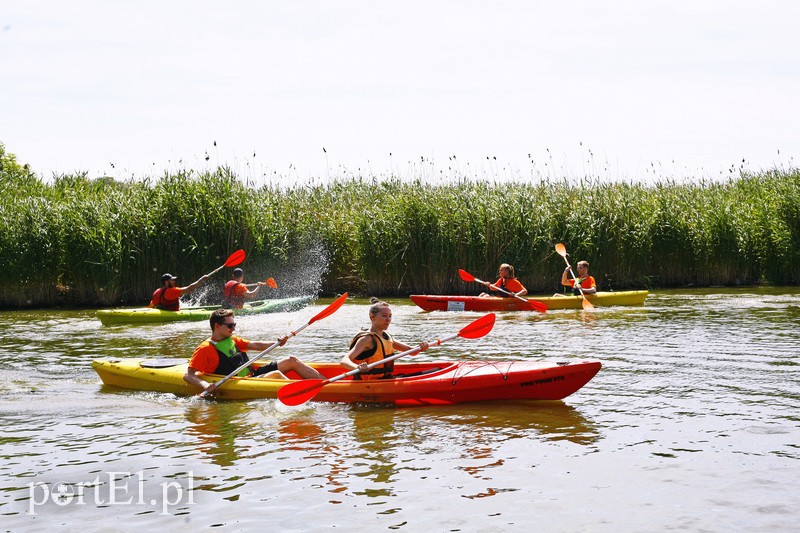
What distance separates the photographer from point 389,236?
16.7 meters

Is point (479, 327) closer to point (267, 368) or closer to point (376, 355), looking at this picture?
point (376, 355)

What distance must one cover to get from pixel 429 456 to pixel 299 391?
154 cm

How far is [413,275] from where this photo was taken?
16.8m

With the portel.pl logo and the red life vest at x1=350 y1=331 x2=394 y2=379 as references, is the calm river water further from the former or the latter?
the red life vest at x1=350 y1=331 x2=394 y2=379

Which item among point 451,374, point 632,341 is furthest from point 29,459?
point 632,341

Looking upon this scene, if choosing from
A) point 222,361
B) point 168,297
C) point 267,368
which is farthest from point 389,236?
point 222,361

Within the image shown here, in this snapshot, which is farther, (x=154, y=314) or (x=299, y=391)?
(x=154, y=314)

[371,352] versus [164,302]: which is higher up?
[164,302]

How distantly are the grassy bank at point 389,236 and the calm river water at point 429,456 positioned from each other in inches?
278

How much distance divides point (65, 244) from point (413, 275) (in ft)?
20.8

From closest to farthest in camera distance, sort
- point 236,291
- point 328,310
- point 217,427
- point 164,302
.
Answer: point 217,427, point 328,310, point 164,302, point 236,291

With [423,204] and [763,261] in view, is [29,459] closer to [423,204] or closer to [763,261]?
[423,204]

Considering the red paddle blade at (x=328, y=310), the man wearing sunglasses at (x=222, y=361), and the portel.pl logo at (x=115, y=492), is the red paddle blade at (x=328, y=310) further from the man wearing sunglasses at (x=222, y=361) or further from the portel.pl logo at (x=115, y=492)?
the portel.pl logo at (x=115, y=492)

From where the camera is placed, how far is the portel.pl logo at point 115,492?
4617mm
